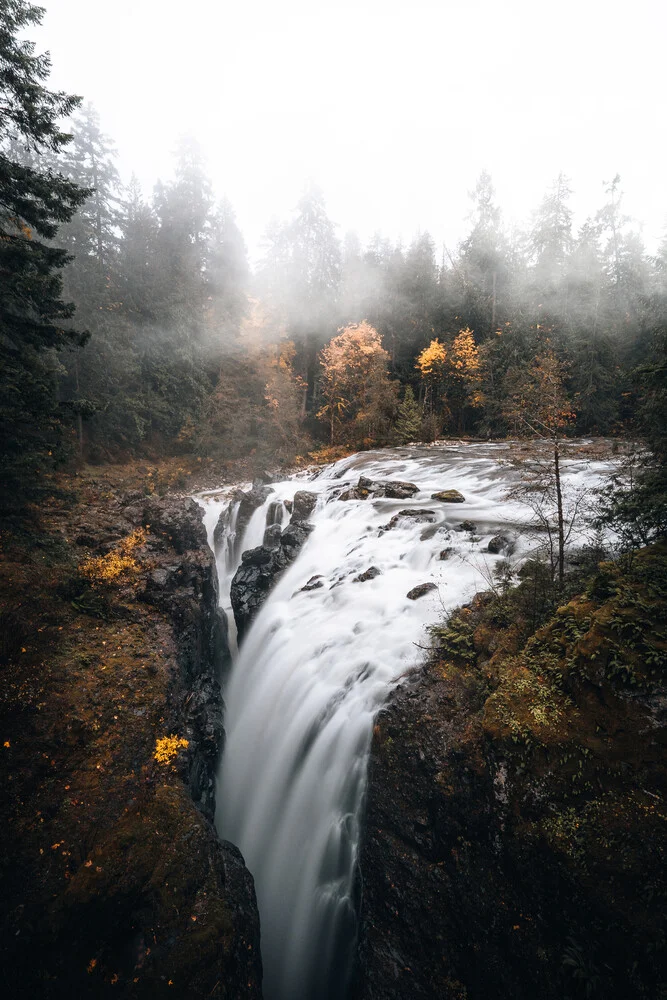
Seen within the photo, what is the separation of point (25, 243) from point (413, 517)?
10351 mm

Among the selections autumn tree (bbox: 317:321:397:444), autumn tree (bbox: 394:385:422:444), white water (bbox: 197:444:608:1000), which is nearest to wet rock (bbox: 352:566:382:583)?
white water (bbox: 197:444:608:1000)

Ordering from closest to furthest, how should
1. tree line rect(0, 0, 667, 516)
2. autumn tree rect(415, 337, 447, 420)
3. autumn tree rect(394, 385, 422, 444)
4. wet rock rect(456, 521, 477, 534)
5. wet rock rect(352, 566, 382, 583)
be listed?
wet rock rect(352, 566, 382, 583)
wet rock rect(456, 521, 477, 534)
tree line rect(0, 0, 667, 516)
autumn tree rect(394, 385, 422, 444)
autumn tree rect(415, 337, 447, 420)

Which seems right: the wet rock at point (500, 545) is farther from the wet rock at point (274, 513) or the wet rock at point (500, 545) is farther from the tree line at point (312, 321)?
the wet rock at point (274, 513)

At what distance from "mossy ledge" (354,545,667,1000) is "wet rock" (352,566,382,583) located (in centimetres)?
375

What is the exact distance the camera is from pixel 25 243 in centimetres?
727

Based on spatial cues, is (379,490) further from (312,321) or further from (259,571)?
(312,321)

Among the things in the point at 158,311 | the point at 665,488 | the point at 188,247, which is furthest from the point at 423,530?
the point at 188,247

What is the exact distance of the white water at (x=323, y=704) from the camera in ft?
17.8

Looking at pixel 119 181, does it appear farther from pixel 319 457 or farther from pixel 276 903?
pixel 276 903

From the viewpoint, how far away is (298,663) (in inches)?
311

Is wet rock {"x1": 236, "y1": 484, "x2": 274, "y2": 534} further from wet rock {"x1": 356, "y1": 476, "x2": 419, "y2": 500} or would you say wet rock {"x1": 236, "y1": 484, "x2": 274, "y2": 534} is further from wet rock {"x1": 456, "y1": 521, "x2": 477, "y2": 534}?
wet rock {"x1": 456, "y1": 521, "x2": 477, "y2": 534}

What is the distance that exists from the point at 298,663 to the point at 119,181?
32187 mm

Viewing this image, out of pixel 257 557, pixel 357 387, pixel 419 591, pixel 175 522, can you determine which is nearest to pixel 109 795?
pixel 419 591

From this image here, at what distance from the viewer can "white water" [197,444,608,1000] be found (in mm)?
5422
